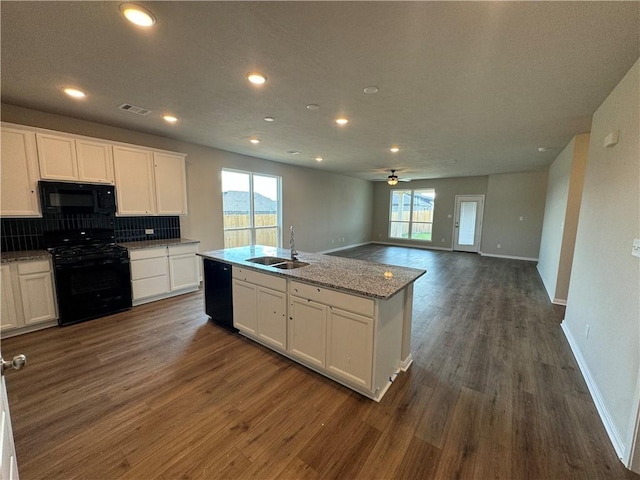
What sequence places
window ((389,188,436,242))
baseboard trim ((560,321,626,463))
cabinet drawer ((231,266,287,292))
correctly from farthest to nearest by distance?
window ((389,188,436,242)) < cabinet drawer ((231,266,287,292)) < baseboard trim ((560,321,626,463))

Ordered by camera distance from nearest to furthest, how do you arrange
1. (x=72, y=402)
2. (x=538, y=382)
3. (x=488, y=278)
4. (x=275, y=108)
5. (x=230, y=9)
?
(x=230, y=9) < (x=72, y=402) < (x=538, y=382) < (x=275, y=108) < (x=488, y=278)

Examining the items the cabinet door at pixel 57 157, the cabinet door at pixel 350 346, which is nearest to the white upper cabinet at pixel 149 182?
the cabinet door at pixel 57 157

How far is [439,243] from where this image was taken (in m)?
9.53

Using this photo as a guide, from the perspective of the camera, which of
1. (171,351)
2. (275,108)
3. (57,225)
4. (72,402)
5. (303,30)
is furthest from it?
(57,225)

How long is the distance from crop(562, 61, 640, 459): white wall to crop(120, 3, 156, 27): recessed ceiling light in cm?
331

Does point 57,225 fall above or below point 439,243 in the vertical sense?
above

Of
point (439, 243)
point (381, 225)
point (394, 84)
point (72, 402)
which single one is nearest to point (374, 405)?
point (72, 402)

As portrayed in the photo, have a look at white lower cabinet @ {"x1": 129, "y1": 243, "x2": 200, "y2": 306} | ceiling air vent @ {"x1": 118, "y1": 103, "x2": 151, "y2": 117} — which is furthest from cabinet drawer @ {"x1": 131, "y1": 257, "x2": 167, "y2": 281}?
ceiling air vent @ {"x1": 118, "y1": 103, "x2": 151, "y2": 117}

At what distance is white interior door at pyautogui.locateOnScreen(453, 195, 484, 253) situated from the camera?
8.69m

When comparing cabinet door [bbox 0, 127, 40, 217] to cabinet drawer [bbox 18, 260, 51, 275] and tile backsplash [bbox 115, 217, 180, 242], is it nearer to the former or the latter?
cabinet drawer [bbox 18, 260, 51, 275]

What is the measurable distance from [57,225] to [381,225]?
9478 millimetres

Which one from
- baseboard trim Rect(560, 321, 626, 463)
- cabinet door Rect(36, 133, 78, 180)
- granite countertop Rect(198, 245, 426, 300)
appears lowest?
baseboard trim Rect(560, 321, 626, 463)

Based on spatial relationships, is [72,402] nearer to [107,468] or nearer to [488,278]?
[107,468]

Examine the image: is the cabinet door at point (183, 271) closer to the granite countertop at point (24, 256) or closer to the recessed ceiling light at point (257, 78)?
the granite countertop at point (24, 256)
